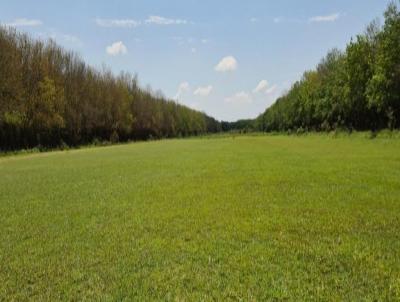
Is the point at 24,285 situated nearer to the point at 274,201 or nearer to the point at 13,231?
the point at 13,231

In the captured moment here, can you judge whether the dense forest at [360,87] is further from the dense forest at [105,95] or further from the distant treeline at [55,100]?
the distant treeline at [55,100]

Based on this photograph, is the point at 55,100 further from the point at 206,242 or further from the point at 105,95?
the point at 206,242

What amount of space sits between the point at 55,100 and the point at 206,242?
5157 centimetres

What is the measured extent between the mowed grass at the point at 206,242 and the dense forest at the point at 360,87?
38.5 m

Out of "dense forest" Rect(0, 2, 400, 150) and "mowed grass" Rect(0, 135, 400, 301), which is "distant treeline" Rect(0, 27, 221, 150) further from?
"mowed grass" Rect(0, 135, 400, 301)

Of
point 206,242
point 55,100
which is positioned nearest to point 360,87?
point 55,100

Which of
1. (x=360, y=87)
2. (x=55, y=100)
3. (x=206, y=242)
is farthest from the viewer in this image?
(x=360, y=87)

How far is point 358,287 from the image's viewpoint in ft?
15.9

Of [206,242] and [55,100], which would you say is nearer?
[206,242]

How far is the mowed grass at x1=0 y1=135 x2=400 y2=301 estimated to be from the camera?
4.98 metres

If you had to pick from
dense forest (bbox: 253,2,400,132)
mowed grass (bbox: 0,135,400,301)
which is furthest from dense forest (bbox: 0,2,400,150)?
mowed grass (bbox: 0,135,400,301)

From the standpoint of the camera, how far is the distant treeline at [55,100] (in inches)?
1772

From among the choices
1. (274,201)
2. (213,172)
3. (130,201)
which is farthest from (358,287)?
(213,172)

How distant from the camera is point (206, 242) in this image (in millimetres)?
6805
